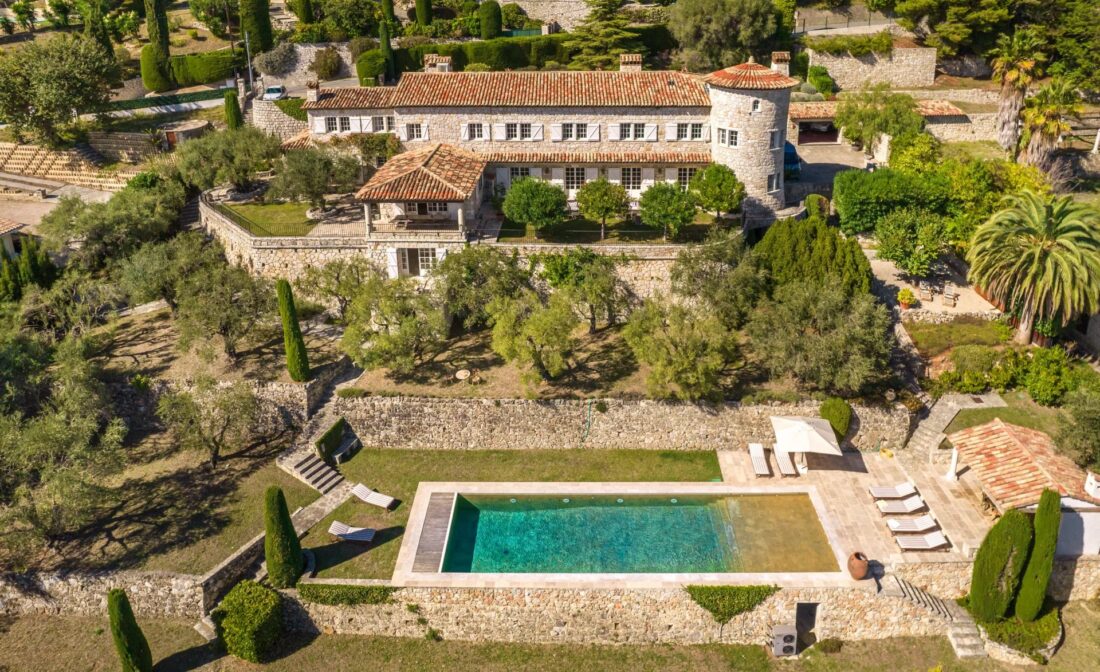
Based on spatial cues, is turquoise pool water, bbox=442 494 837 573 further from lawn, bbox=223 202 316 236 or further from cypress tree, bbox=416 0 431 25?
cypress tree, bbox=416 0 431 25

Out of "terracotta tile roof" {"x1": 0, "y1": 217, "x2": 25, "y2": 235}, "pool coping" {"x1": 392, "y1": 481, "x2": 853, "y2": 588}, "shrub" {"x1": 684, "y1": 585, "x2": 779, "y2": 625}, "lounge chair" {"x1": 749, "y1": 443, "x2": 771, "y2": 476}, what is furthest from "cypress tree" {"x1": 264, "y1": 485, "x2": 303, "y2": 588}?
"terracotta tile roof" {"x1": 0, "y1": 217, "x2": 25, "y2": 235}

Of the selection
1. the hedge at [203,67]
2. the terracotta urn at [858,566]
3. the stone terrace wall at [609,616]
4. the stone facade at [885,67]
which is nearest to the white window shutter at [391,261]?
the stone terrace wall at [609,616]

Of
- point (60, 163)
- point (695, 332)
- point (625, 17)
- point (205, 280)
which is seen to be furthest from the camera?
point (625, 17)

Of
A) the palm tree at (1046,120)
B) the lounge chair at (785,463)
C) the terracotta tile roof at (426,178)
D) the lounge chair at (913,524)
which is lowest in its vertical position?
the lounge chair at (913,524)

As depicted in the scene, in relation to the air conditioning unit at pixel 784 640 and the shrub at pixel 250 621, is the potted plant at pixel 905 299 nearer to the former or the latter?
the air conditioning unit at pixel 784 640

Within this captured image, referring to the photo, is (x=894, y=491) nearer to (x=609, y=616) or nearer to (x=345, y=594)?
(x=609, y=616)

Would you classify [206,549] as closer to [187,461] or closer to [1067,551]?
[187,461]

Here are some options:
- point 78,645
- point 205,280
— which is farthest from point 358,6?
point 78,645
